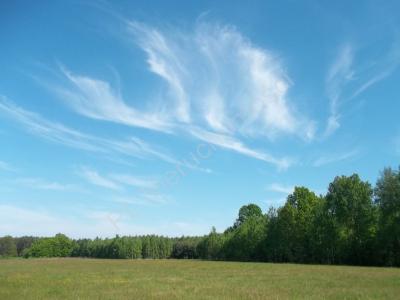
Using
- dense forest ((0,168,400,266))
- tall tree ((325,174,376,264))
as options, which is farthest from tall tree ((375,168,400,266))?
tall tree ((325,174,376,264))

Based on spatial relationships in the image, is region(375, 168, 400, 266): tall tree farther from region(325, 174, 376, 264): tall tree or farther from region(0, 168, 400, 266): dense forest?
region(325, 174, 376, 264): tall tree

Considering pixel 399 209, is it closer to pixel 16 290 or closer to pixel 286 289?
pixel 286 289

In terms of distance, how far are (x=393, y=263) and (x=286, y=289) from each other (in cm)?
4994

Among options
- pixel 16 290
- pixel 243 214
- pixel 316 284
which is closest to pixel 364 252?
pixel 316 284

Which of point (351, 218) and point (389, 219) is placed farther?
point (351, 218)

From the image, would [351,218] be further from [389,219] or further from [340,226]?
[389,219]

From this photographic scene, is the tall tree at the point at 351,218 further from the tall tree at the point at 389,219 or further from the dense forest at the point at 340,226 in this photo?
the tall tree at the point at 389,219

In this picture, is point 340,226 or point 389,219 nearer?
point 389,219

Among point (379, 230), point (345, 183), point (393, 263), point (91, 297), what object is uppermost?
point (345, 183)

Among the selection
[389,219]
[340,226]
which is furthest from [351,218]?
[389,219]

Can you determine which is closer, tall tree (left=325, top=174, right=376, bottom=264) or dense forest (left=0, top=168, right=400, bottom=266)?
dense forest (left=0, top=168, right=400, bottom=266)

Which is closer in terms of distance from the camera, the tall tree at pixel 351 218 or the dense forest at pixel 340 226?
the dense forest at pixel 340 226

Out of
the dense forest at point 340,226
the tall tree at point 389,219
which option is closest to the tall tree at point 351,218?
the dense forest at point 340,226

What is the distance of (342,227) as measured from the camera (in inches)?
3078
